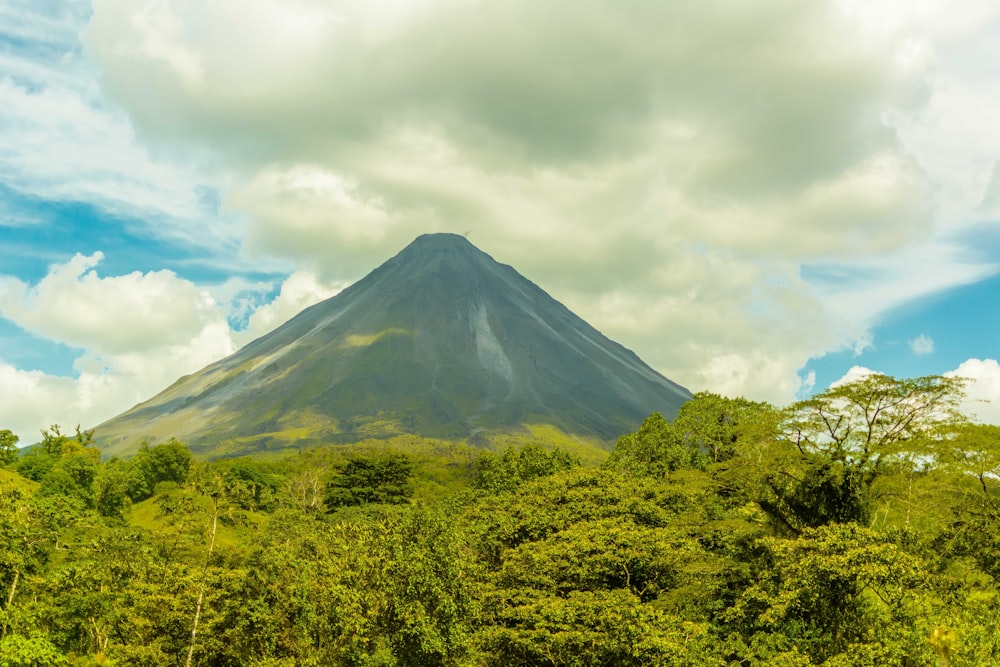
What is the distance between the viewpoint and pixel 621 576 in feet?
119

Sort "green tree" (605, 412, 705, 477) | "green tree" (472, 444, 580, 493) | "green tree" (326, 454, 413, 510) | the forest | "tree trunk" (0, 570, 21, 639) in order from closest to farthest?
the forest
"tree trunk" (0, 570, 21, 639)
"green tree" (605, 412, 705, 477)
"green tree" (472, 444, 580, 493)
"green tree" (326, 454, 413, 510)

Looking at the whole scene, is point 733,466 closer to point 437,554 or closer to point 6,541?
point 437,554

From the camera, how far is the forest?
83.7ft

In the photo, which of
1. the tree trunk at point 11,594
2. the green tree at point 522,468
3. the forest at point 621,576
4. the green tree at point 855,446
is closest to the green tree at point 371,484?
the green tree at point 522,468

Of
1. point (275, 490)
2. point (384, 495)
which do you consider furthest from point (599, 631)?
point (275, 490)

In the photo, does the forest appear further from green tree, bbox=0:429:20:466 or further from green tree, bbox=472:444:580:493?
green tree, bbox=0:429:20:466

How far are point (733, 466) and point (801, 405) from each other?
6.34 meters

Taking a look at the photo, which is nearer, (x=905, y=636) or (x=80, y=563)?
(x=905, y=636)

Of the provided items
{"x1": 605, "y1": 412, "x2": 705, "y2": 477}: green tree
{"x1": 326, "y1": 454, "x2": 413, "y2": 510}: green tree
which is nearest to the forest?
{"x1": 605, "y1": 412, "x2": 705, "y2": 477}: green tree

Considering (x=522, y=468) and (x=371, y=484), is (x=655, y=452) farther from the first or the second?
(x=371, y=484)

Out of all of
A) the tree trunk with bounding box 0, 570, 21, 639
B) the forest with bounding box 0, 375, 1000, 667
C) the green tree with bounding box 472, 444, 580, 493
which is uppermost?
the green tree with bounding box 472, 444, 580, 493

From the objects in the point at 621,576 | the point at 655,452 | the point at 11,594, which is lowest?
the point at 11,594

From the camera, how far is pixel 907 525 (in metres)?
29.5

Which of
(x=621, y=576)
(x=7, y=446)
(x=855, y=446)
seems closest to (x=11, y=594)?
(x=621, y=576)
